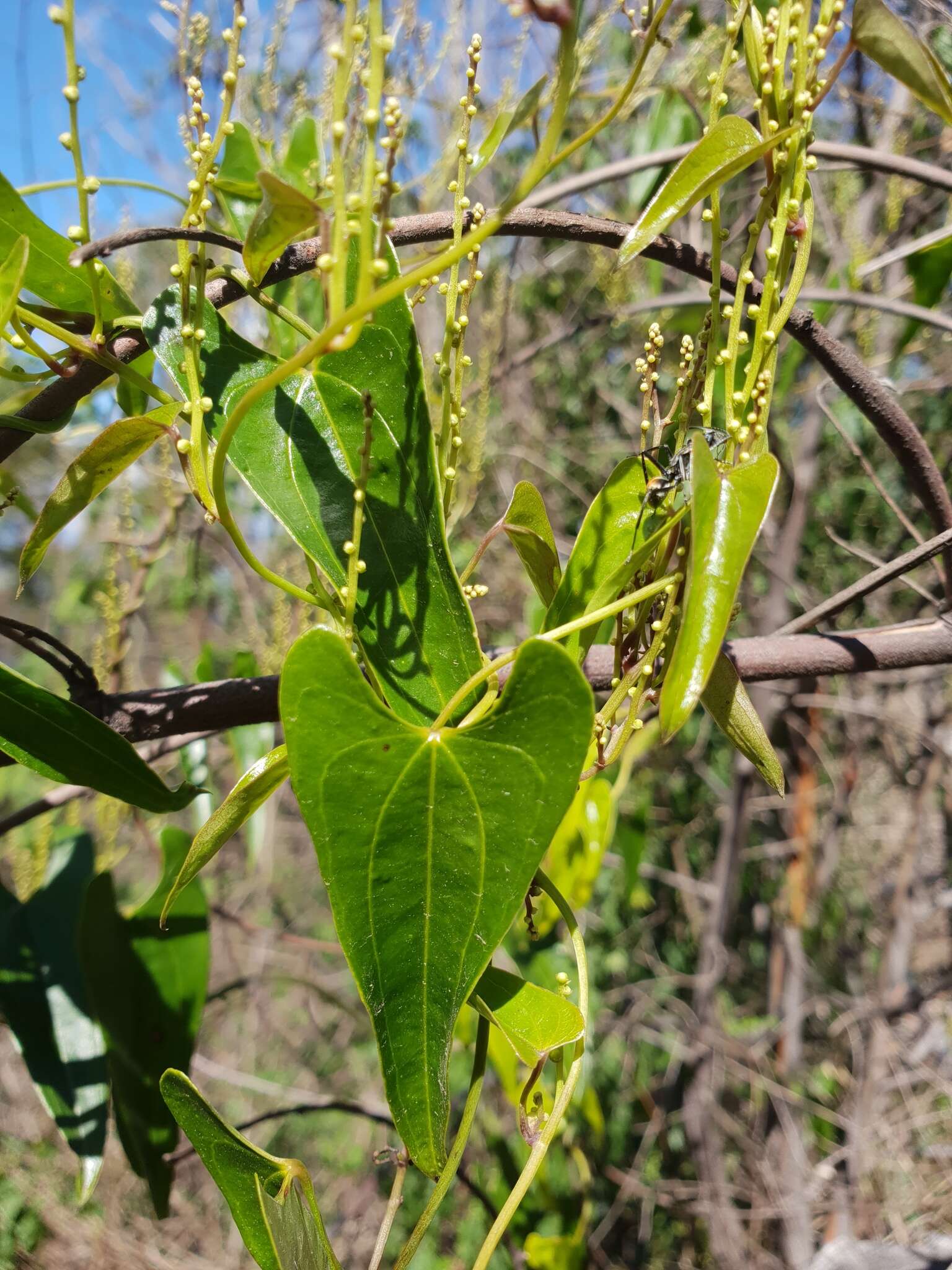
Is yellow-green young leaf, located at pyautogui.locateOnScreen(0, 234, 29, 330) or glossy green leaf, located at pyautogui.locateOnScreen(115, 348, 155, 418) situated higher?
yellow-green young leaf, located at pyautogui.locateOnScreen(0, 234, 29, 330)

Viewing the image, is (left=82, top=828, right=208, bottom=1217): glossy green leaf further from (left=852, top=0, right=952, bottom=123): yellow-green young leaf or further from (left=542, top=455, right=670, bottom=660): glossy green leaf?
(left=852, top=0, right=952, bottom=123): yellow-green young leaf

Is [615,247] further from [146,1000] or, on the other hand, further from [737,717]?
[146,1000]

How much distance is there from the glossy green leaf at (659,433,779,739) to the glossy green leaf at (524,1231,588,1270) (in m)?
0.62

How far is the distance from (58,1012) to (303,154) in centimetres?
64

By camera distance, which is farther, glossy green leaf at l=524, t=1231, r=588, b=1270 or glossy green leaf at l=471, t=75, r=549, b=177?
glossy green leaf at l=524, t=1231, r=588, b=1270

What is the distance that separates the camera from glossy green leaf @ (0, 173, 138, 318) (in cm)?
32

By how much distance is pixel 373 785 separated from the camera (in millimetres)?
274

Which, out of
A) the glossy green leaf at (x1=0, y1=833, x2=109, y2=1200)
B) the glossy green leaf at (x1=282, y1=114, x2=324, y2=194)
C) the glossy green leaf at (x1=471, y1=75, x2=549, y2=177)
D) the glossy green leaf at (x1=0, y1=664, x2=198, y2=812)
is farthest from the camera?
the glossy green leaf at (x1=282, y1=114, x2=324, y2=194)

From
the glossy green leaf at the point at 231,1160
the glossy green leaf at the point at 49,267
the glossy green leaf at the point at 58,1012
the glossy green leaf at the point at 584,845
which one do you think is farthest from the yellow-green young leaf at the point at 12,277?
the glossy green leaf at the point at 584,845

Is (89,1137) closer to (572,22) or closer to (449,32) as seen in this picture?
(572,22)

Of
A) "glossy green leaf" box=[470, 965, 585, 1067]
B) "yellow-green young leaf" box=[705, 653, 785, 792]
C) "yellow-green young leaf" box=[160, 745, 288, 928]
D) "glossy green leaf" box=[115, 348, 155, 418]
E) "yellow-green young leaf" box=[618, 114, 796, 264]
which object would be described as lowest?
"glossy green leaf" box=[470, 965, 585, 1067]

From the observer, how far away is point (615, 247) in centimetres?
38

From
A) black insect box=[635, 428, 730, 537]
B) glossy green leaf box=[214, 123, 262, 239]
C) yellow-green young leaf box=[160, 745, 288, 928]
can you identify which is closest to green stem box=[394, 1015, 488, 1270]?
yellow-green young leaf box=[160, 745, 288, 928]

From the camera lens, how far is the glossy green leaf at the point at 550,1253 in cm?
67
